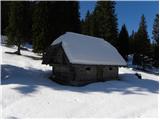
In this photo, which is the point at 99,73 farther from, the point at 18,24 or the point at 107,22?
the point at 107,22

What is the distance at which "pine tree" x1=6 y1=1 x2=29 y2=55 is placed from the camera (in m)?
35.8

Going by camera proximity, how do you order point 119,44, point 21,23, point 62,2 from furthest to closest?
point 119,44 → point 21,23 → point 62,2

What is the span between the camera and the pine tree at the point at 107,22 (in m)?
40.5

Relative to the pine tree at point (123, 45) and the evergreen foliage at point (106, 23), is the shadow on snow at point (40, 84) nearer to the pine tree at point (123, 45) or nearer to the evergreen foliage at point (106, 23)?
the evergreen foliage at point (106, 23)

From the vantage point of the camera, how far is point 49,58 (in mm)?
25391

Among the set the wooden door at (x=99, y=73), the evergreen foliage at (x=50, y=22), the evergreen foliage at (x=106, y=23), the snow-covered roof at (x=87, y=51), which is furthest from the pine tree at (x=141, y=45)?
the wooden door at (x=99, y=73)

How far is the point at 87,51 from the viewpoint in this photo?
2516 cm

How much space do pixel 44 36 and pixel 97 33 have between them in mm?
12878

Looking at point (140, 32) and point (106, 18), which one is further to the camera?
point (140, 32)

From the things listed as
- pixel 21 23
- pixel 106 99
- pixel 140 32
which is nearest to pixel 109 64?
pixel 106 99

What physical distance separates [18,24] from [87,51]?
1493 centimetres

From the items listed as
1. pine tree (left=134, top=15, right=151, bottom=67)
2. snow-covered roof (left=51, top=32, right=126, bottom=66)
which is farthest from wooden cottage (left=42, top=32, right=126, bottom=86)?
pine tree (left=134, top=15, right=151, bottom=67)

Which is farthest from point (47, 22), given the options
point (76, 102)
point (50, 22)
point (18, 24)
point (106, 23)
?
point (76, 102)

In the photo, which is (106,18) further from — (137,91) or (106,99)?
(106,99)
